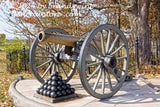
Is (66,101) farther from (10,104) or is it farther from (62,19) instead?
(62,19)

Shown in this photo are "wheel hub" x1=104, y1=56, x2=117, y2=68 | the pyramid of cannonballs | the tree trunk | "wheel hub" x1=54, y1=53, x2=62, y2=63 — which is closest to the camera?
the pyramid of cannonballs

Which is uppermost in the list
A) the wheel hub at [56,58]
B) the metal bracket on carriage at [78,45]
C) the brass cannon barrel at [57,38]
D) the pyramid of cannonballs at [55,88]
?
the brass cannon barrel at [57,38]

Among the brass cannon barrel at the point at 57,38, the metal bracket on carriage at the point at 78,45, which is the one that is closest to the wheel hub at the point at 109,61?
the metal bracket on carriage at the point at 78,45

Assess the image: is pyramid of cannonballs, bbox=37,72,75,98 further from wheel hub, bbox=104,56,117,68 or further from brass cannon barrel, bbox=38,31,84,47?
wheel hub, bbox=104,56,117,68

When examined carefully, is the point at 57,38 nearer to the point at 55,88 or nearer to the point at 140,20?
the point at 55,88

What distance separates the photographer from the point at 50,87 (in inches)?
137

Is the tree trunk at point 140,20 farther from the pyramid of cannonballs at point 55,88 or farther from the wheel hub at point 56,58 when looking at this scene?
the pyramid of cannonballs at point 55,88

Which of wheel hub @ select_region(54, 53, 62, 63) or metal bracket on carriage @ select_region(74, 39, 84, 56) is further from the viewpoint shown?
wheel hub @ select_region(54, 53, 62, 63)

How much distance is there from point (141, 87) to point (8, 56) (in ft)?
24.6

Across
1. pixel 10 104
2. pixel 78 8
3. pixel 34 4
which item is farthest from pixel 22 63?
Result: pixel 10 104

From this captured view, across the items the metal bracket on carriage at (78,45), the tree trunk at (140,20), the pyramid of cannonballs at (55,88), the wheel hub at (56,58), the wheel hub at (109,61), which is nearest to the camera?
the pyramid of cannonballs at (55,88)

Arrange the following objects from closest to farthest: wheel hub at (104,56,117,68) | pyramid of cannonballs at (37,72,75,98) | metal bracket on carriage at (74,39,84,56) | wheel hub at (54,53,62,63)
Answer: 1. pyramid of cannonballs at (37,72,75,98)
2. wheel hub at (104,56,117,68)
3. metal bracket on carriage at (74,39,84,56)
4. wheel hub at (54,53,62,63)

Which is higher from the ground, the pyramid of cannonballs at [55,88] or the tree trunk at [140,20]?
the tree trunk at [140,20]

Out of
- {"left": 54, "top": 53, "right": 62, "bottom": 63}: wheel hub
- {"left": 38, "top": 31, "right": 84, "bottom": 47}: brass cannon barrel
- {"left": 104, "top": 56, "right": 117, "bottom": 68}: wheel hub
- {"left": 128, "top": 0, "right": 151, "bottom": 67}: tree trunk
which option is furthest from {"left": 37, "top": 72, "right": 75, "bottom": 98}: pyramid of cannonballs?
{"left": 128, "top": 0, "right": 151, "bottom": 67}: tree trunk
